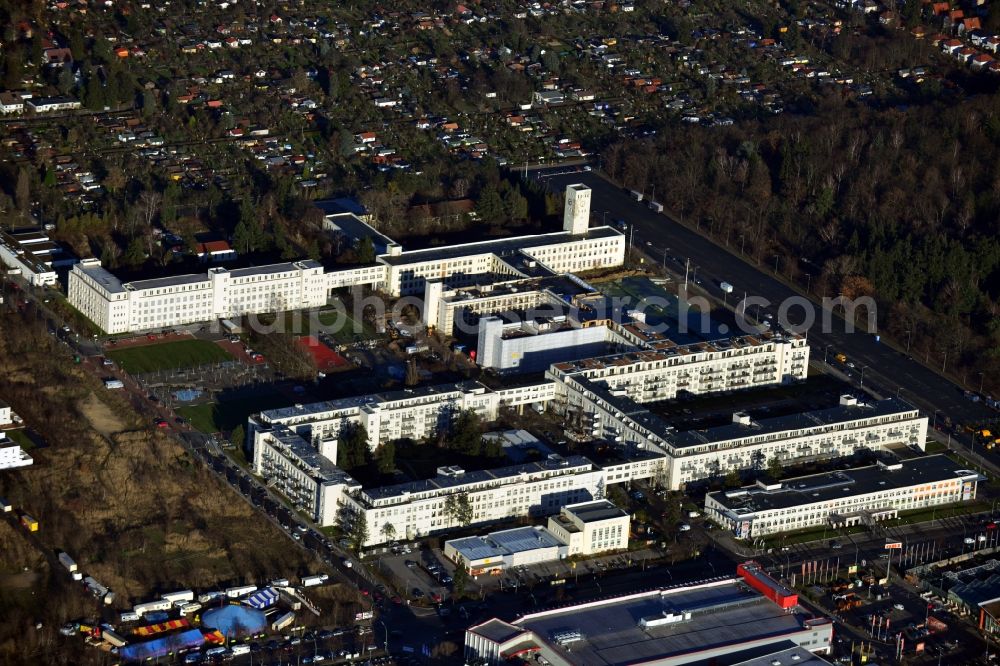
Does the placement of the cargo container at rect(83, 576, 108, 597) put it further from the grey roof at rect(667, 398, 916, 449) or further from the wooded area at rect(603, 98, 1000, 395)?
the wooded area at rect(603, 98, 1000, 395)

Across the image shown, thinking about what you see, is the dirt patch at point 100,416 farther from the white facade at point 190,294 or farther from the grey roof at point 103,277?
the grey roof at point 103,277

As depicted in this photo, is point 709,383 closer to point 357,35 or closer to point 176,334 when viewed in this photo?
point 176,334

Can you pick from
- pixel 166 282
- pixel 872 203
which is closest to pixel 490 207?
pixel 872 203

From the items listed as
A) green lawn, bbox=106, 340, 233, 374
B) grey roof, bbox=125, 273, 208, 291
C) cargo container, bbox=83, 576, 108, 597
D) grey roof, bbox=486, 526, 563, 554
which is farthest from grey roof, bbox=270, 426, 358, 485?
grey roof, bbox=125, 273, 208, 291

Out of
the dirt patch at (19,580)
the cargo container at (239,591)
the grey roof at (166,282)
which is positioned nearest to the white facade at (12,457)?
the dirt patch at (19,580)

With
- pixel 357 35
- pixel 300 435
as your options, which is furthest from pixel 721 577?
pixel 357 35
